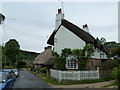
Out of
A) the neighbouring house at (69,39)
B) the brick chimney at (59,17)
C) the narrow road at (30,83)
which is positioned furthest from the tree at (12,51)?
the narrow road at (30,83)

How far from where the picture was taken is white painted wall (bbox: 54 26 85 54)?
65.1 ft

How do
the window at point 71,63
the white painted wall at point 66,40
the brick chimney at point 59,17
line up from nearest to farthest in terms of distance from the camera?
the window at point 71,63 < the white painted wall at point 66,40 < the brick chimney at point 59,17

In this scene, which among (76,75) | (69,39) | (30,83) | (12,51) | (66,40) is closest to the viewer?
(30,83)

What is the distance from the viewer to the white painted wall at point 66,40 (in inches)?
781

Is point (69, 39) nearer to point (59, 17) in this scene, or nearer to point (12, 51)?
point (59, 17)

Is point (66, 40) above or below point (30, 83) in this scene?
above

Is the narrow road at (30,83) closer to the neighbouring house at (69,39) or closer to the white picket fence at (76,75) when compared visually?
the white picket fence at (76,75)

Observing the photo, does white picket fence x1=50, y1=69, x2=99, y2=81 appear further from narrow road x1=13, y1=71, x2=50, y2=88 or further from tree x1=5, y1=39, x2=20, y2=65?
tree x1=5, y1=39, x2=20, y2=65

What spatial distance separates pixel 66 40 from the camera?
20531mm

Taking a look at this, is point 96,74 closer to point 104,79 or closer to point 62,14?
point 104,79

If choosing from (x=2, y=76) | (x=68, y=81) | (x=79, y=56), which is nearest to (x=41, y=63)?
(x=79, y=56)

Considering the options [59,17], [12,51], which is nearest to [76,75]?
[59,17]

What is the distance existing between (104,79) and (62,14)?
1177 centimetres

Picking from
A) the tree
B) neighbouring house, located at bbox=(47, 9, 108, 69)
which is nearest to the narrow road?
neighbouring house, located at bbox=(47, 9, 108, 69)
